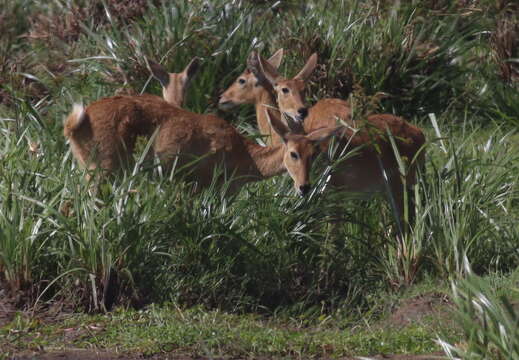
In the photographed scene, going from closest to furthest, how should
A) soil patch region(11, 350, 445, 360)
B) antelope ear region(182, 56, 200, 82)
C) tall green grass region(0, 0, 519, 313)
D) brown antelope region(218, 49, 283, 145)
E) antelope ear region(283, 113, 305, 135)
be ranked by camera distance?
soil patch region(11, 350, 445, 360)
tall green grass region(0, 0, 519, 313)
antelope ear region(283, 113, 305, 135)
antelope ear region(182, 56, 200, 82)
brown antelope region(218, 49, 283, 145)

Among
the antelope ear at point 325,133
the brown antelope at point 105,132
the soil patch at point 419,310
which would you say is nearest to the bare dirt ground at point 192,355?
the soil patch at point 419,310

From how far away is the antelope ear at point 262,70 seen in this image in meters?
9.73

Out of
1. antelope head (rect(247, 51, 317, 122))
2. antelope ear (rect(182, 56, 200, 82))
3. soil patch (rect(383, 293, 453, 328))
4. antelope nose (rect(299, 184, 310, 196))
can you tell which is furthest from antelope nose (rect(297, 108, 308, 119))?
soil patch (rect(383, 293, 453, 328))

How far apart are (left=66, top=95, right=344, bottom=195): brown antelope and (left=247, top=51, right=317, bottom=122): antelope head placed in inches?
27.4

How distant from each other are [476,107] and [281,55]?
7.29 ft

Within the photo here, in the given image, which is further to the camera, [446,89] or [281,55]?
[446,89]

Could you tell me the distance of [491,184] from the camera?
311 inches

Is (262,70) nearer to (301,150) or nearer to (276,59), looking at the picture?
(276,59)

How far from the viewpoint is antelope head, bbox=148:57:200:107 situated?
31.1 ft

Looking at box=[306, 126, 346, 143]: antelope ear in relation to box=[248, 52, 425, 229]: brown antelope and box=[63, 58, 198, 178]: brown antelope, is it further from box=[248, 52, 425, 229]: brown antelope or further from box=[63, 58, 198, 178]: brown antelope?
box=[63, 58, 198, 178]: brown antelope

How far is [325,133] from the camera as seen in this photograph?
804 cm

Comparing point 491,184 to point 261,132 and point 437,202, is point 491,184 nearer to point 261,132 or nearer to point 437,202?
point 437,202

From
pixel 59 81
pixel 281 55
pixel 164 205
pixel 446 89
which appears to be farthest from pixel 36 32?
pixel 164 205

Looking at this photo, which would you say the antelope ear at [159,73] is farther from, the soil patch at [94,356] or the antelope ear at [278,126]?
the soil patch at [94,356]
